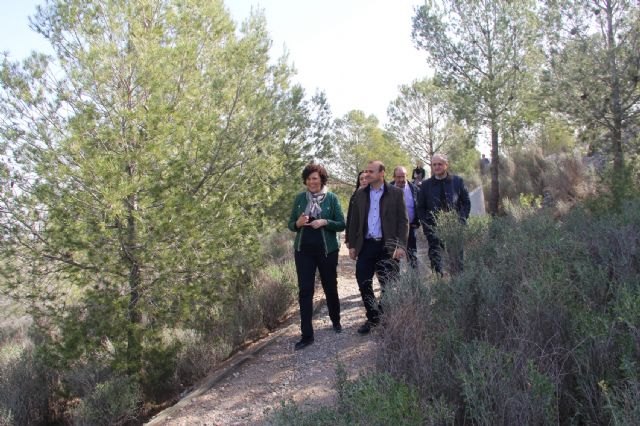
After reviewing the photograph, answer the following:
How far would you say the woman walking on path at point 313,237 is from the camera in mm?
4992

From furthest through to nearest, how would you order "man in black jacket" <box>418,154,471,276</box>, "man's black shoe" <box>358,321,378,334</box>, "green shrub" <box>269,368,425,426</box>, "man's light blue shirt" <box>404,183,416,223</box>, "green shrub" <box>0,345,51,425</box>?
"man's light blue shirt" <box>404,183,416,223</box>
"man in black jacket" <box>418,154,471,276</box>
"green shrub" <box>0,345,51,425</box>
"man's black shoe" <box>358,321,378,334</box>
"green shrub" <box>269,368,425,426</box>

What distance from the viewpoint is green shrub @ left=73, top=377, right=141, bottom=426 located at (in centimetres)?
481

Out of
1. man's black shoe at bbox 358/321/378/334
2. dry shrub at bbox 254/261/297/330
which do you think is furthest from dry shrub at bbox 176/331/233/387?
man's black shoe at bbox 358/321/378/334

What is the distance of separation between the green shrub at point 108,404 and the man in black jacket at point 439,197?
11.3 feet

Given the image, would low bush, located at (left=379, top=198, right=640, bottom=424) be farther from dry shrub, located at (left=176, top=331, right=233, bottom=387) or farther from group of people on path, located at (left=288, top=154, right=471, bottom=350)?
dry shrub, located at (left=176, top=331, right=233, bottom=387)

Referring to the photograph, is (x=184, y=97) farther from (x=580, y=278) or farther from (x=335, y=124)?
(x=335, y=124)

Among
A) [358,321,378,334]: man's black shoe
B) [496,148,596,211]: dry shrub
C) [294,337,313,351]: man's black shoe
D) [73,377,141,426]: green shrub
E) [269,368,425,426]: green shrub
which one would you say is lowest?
[73,377,141,426]: green shrub

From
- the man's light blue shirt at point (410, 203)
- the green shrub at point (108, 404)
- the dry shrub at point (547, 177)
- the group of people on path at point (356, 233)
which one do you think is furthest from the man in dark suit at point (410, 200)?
the dry shrub at point (547, 177)

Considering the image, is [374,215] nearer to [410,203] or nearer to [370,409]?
[410,203]

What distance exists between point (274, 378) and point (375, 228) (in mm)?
1727

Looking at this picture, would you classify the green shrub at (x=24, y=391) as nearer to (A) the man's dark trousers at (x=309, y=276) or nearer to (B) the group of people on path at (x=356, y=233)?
(A) the man's dark trousers at (x=309, y=276)

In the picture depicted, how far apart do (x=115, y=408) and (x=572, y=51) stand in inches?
394

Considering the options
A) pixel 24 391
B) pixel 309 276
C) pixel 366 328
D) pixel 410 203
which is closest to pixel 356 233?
pixel 309 276

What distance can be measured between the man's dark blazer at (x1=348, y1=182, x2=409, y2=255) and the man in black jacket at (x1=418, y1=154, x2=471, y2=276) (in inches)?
29.4
